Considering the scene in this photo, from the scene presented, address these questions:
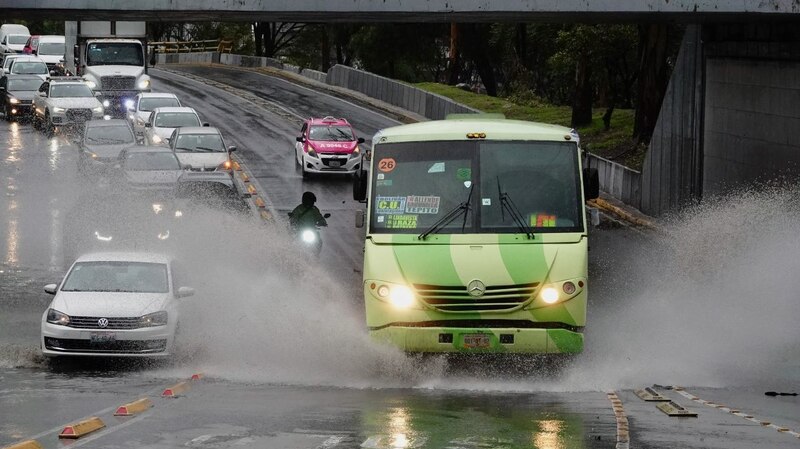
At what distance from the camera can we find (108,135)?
40.6 metres

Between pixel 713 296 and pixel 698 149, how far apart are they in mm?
13633

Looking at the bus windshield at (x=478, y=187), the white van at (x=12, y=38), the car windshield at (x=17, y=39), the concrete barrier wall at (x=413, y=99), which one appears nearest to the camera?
the bus windshield at (x=478, y=187)

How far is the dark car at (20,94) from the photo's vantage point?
5428cm

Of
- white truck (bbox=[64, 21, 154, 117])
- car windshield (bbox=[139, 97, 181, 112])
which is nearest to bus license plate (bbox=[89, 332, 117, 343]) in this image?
car windshield (bbox=[139, 97, 181, 112])

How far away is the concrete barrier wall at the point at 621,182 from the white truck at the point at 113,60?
18727 millimetres

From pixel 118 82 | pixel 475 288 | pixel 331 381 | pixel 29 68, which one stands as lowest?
pixel 331 381

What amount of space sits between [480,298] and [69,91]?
36.3m

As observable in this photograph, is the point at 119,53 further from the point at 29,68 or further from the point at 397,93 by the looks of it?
the point at 397,93

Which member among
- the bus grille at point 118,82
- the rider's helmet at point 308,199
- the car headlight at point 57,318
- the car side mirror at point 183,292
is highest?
the bus grille at point 118,82

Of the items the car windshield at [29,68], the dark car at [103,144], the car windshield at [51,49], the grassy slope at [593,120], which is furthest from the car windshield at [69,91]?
the car windshield at [51,49]

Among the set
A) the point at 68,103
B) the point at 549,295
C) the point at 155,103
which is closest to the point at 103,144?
the point at 155,103

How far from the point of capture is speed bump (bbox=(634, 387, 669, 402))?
1508 centimetres

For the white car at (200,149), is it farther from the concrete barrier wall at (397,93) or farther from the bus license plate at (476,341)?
the bus license plate at (476,341)

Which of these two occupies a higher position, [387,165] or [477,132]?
[477,132]
